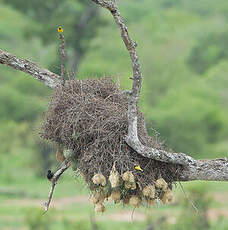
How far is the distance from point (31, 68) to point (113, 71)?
22628 mm

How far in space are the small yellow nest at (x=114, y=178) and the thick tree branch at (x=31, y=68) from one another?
3.79ft

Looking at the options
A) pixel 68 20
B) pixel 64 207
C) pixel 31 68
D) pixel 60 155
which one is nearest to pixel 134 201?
pixel 60 155

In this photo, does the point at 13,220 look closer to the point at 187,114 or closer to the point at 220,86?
the point at 187,114

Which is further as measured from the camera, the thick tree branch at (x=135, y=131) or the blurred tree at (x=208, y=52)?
the blurred tree at (x=208, y=52)

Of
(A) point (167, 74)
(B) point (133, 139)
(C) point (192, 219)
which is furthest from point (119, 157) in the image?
(A) point (167, 74)

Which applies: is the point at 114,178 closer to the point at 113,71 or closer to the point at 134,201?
the point at 134,201

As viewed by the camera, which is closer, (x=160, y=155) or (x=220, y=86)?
(x=160, y=155)

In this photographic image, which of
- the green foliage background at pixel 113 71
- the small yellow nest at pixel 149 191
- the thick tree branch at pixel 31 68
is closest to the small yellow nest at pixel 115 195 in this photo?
the small yellow nest at pixel 149 191

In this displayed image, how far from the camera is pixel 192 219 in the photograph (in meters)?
16.2

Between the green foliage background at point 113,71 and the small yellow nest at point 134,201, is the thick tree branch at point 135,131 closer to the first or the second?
the small yellow nest at point 134,201

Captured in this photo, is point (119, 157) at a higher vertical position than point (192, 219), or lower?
lower

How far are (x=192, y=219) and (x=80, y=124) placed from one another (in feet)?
38.3

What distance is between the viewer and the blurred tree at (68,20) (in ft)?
94.7

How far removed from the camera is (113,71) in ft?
92.4
